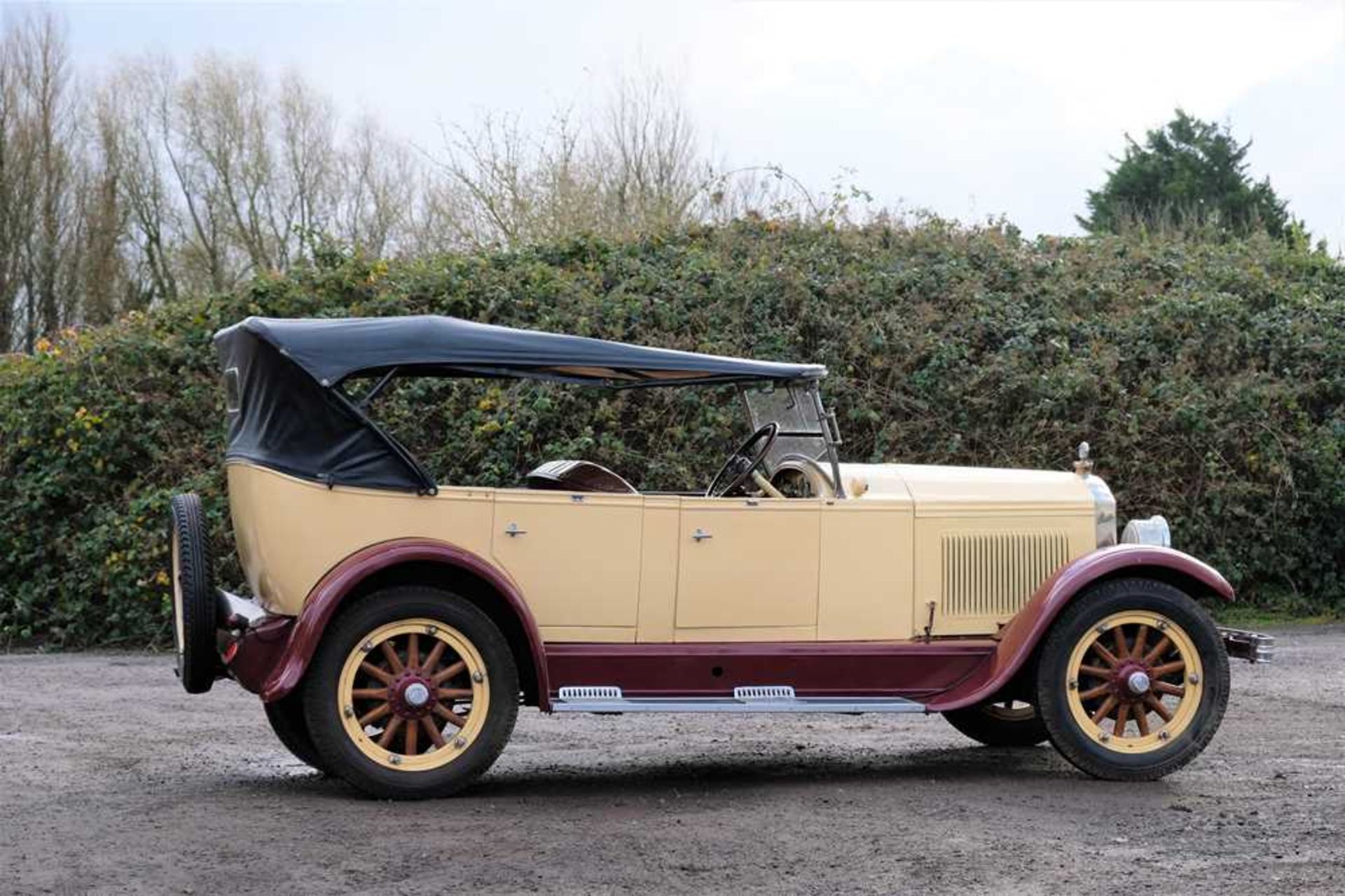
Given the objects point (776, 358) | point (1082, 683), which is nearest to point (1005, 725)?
point (1082, 683)

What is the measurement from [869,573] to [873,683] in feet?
1.56

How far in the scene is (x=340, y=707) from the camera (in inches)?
275

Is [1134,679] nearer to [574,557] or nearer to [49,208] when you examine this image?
[574,557]

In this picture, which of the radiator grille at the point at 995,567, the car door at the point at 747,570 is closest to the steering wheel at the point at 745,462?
the car door at the point at 747,570

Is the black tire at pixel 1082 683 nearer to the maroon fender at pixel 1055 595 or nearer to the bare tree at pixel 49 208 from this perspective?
the maroon fender at pixel 1055 595

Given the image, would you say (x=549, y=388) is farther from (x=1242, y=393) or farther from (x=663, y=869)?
(x=663, y=869)

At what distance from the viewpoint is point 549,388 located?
1433cm

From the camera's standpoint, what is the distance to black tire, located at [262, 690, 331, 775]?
7.76 m

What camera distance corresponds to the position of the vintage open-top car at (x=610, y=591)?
23.3ft

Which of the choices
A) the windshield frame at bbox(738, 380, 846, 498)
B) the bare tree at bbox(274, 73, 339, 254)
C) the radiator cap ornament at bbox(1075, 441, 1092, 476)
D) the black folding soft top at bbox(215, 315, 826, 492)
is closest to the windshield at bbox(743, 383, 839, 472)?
the windshield frame at bbox(738, 380, 846, 498)

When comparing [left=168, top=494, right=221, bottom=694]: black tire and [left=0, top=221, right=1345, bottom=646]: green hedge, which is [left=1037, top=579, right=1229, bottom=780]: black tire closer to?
[left=168, top=494, right=221, bottom=694]: black tire

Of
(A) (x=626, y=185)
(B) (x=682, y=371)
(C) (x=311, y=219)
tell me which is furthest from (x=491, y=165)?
(B) (x=682, y=371)

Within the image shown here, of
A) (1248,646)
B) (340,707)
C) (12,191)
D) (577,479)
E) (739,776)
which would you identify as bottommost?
(739,776)

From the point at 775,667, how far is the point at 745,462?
1232mm
